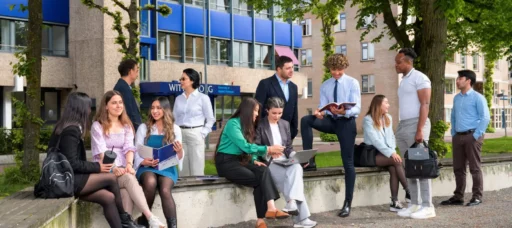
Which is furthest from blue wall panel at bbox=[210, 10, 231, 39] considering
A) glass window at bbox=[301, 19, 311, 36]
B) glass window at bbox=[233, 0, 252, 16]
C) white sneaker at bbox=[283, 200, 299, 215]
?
white sneaker at bbox=[283, 200, 299, 215]

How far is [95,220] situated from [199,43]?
1482 inches

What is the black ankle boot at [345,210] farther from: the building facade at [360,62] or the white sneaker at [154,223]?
the building facade at [360,62]

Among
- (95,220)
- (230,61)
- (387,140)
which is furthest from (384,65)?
(95,220)

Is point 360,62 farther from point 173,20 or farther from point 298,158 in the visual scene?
point 298,158

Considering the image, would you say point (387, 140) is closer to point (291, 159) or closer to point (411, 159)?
point (411, 159)

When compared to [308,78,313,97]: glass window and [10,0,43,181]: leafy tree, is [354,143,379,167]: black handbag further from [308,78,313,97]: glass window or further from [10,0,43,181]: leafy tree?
[308,78,313,97]: glass window

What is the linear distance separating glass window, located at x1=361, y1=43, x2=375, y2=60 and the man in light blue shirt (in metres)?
52.3

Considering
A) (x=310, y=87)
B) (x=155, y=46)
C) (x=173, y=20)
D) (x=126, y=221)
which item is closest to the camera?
(x=126, y=221)

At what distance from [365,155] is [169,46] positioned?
32843 millimetres

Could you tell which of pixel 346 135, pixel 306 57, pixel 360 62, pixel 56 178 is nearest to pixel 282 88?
pixel 346 135

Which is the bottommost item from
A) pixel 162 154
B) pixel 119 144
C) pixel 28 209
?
pixel 28 209

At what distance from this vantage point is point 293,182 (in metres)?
9.12

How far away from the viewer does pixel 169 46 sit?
4325cm

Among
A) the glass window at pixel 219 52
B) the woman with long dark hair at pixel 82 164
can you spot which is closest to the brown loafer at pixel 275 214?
the woman with long dark hair at pixel 82 164
